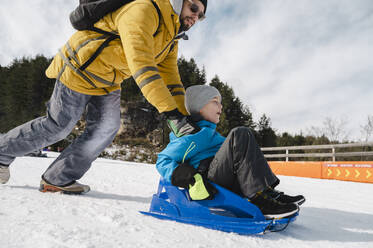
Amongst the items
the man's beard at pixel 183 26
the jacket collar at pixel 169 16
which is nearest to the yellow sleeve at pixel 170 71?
the man's beard at pixel 183 26

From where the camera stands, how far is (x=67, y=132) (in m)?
1.56

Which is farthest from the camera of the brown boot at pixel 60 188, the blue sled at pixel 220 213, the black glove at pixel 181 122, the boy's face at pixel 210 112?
the brown boot at pixel 60 188

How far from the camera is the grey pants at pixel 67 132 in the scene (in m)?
1.48

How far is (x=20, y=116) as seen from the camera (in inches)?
952

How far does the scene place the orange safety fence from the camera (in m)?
4.86

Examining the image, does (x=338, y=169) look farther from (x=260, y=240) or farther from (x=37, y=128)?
(x=37, y=128)

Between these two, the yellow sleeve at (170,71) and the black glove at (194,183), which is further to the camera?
the yellow sleeve at (170,71)

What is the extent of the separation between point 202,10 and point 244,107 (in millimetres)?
23139

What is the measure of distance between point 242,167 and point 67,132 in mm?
1245

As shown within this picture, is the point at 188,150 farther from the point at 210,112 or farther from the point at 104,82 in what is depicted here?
the point at 104,82

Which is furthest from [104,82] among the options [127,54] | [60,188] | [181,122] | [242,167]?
[242,167]

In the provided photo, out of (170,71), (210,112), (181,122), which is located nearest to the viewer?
(181,122)

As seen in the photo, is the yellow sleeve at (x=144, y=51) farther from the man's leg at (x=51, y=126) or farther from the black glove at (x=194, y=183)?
the man's leg at (x=51, y=126)

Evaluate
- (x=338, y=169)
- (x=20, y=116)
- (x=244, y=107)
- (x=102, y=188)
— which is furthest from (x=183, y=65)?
(x=102, y=188)
